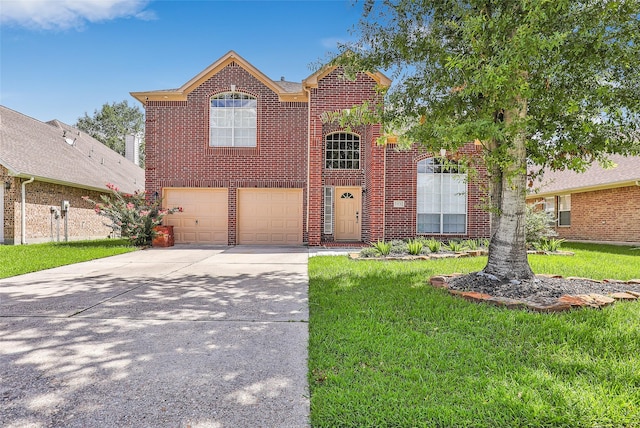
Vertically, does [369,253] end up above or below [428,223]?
below

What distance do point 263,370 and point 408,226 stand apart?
10409 millimetres

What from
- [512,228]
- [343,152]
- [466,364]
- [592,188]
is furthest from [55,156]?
[592,188]

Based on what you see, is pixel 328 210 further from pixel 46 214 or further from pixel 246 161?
pixel 46 214

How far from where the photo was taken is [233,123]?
13922 millimetres

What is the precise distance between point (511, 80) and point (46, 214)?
1696 cm

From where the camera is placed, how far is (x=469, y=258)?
9023mm

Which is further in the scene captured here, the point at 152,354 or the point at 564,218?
the point at 564,218

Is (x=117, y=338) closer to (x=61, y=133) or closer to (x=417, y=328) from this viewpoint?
(x=417, y=328)

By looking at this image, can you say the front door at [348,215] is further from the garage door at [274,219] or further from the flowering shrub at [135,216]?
the flowering shrub at [135,216]

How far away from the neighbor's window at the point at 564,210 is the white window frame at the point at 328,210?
12.6m

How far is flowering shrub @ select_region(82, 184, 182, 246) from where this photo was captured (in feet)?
40.4

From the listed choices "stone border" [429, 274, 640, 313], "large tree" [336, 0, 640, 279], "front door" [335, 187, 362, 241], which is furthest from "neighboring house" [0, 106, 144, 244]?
"stone border" [429, 274, 640, 313]

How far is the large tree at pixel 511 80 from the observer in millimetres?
4395

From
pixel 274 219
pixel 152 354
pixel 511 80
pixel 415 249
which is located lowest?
pixel 152 354
